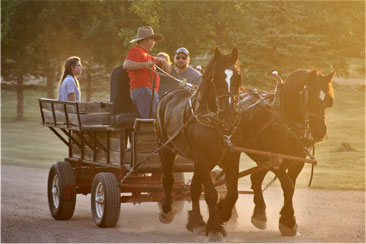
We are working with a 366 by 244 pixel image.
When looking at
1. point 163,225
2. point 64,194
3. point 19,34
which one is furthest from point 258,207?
point 19,34

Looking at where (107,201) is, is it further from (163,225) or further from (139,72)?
(139,72)

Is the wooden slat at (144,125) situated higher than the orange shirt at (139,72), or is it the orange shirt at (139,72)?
the orange shirt at (139,72)

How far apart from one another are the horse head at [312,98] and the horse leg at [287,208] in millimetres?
715

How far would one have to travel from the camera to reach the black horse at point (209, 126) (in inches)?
324

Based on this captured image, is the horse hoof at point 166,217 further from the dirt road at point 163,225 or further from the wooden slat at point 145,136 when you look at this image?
the wooden slat at point 145,136

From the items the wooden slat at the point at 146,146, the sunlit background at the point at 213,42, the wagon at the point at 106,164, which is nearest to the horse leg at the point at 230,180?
the wagon at the point at 106,164

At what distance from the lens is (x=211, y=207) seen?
8664mm

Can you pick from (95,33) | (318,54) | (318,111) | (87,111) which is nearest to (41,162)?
(318,54)

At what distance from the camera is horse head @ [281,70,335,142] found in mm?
8570

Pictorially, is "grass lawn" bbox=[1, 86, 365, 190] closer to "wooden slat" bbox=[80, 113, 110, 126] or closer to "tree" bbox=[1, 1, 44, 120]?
Result: "tree" bbox=[1, 1, 44, 120]

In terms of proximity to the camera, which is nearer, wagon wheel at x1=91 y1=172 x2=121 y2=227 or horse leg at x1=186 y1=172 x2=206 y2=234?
horse leg at x1=186 y1=172 x2=206 y2=234

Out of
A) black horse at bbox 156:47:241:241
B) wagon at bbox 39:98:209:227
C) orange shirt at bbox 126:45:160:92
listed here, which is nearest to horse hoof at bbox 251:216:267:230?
black horse at bbox 156:47:241:241

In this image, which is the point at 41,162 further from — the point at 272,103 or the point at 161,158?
the point at 272,103

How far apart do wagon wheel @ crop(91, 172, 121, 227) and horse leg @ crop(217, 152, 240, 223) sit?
167cm
